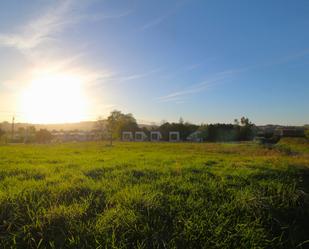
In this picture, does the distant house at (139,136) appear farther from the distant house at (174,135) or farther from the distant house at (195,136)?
the distant house at (195,136)

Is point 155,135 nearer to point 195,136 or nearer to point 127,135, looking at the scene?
point 127,135

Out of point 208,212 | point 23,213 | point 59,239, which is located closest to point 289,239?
point 208,212

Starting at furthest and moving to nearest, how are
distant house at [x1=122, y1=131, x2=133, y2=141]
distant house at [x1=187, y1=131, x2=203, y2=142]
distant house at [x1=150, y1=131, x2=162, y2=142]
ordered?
distant house at [x1=122, y1=131, x2=133, y2=141]
distant house at [x1=150, y1=131, x2=162, y2=142]
distant house at [x1=187, y1=131, x2=203, y2=142]

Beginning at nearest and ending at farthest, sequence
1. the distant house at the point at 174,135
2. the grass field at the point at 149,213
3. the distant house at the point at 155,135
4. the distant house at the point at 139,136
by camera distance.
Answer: the grass field at the point at 149,213 → the distant house at the point at 174,135 → the distant house at the point at 139,136 → the distant house at the point at 155,135

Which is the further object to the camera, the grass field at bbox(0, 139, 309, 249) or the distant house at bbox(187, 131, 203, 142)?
the distant house at bbox(187, 131, 203, 142)

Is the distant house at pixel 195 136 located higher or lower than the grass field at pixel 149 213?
higher

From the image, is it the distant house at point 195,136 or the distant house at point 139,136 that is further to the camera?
the distant house at point 139,136

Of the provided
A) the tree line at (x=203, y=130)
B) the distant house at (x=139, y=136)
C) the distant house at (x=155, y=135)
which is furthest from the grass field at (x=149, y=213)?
the distant house at (x=155, y=135)

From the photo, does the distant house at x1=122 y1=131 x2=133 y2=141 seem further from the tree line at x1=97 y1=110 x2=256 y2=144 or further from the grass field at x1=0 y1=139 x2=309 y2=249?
the grass field at x1=0 y1=139 x2=309 y2=249

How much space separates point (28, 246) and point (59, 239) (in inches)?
14.0

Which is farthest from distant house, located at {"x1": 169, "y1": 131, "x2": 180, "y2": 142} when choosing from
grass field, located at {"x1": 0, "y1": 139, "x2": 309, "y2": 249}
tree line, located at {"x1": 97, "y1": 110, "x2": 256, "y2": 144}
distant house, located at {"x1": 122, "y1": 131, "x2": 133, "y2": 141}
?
grass field, located at {"x1": 0, "y1": 139, "x2": 309, "y2": 249}

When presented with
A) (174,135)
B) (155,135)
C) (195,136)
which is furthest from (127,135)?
(195,136)

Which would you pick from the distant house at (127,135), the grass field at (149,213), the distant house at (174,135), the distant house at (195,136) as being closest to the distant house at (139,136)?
the distant house at (127,135)

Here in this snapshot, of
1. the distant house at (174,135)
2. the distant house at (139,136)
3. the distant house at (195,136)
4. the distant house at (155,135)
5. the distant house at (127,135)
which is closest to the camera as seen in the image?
the distant house at (195,136)
